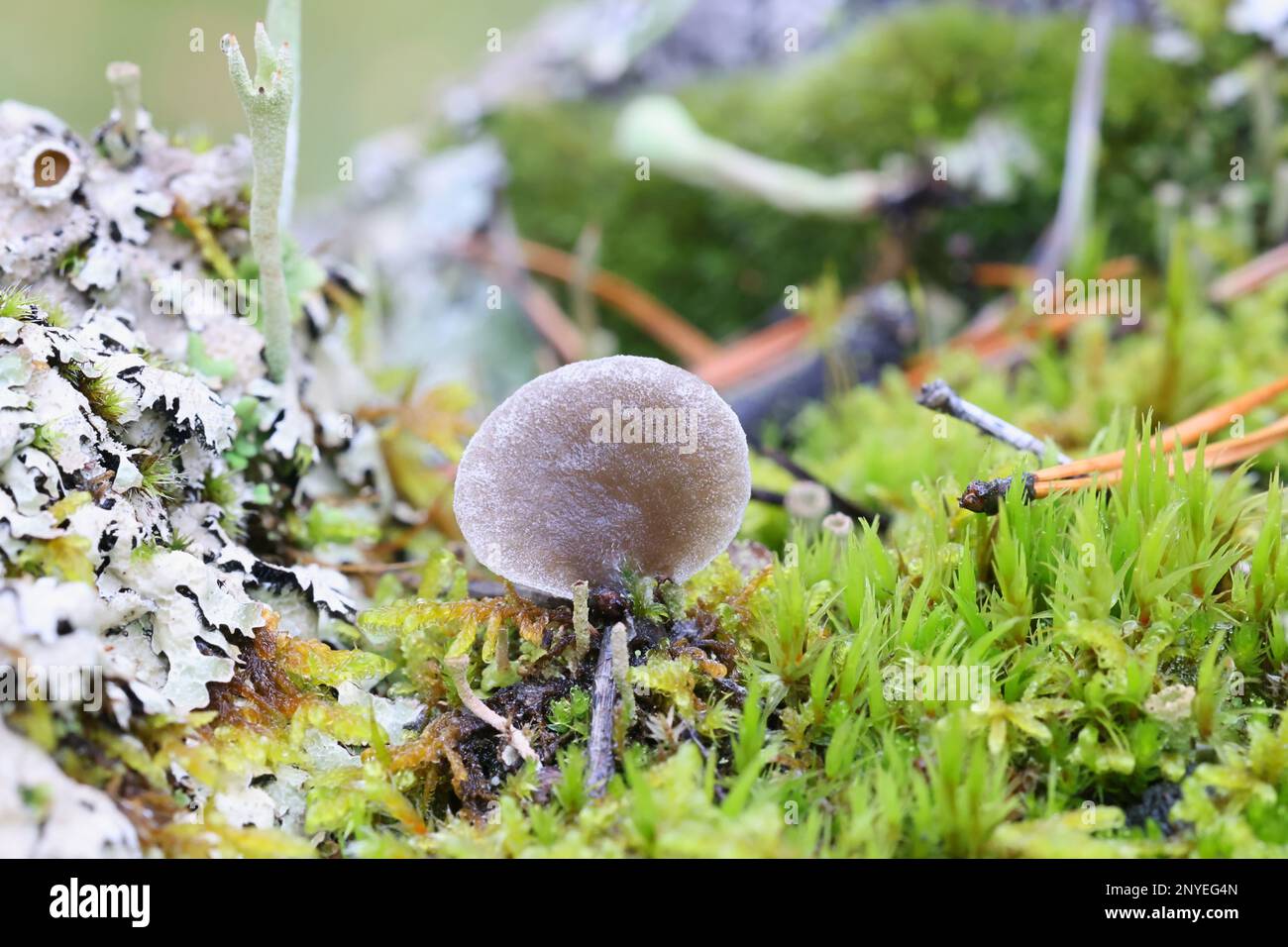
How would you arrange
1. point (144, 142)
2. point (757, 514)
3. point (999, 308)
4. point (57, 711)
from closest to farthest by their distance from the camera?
1. point (57, 711)
2. point (144, 142)
3. point (757, 514)
4. point (999, 308)

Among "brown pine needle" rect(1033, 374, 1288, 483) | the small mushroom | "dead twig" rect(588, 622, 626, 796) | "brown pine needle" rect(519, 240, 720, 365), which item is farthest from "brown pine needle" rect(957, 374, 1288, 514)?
"brown pine needle" rect(519, 240, 720, 365)

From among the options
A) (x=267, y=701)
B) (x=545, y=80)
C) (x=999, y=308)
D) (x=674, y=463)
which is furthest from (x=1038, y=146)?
(x=267, y=701)

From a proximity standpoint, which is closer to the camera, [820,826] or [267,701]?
[820,826]

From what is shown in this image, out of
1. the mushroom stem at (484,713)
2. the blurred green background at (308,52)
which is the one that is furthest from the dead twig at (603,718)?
the blurred green background at (308,52)

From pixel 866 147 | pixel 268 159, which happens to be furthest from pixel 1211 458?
pixel 866 147

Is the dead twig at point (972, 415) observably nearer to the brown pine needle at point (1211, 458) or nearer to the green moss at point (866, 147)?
the brown pine needle at point (1211, 458)
